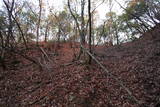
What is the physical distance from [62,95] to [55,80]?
7.49ft

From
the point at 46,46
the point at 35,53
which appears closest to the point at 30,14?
the point at 46,46

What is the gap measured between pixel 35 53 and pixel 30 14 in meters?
7.02

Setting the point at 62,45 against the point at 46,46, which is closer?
the point at 46,46

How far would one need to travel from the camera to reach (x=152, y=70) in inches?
366

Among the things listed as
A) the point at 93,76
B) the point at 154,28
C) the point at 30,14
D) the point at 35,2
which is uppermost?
the point at 35,2

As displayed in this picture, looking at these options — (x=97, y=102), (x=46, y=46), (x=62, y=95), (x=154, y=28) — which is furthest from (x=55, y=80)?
(x=154, y=28)

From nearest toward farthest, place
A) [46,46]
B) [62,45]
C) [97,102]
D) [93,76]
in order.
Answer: [97,102], [93,76], [46,46], [62,45]

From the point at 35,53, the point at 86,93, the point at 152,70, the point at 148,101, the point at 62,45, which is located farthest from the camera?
the point at 62,45

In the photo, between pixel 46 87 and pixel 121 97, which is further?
pixel 46 87

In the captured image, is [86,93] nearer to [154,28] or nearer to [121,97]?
[121,97]

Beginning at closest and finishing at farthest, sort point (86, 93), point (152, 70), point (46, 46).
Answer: point (86, 93), point (152, 70), point (46, 46)

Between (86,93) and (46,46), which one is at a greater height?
(46,46)

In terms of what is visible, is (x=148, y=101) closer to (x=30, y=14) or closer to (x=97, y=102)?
(x=97, y=102)

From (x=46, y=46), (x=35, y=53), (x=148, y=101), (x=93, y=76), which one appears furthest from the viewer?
(x=46, y=46)
